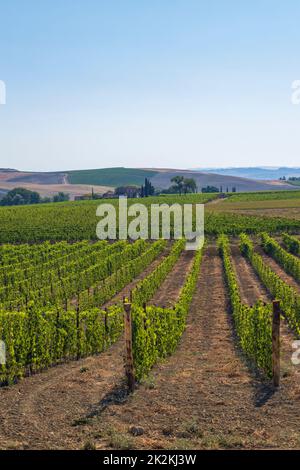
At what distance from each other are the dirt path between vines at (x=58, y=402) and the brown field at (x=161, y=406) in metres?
0.02

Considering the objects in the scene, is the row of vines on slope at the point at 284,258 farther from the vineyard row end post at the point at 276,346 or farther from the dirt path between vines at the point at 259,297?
the vineyard row end post at the point at 276,346

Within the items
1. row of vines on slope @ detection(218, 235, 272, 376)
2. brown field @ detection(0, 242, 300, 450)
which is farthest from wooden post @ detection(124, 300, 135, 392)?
row of vines on slope @ detection(218, 235, 272, 376)

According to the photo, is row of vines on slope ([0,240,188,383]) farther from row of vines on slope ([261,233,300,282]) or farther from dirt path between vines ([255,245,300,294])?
row of vines on slope ([261,233,300,282])

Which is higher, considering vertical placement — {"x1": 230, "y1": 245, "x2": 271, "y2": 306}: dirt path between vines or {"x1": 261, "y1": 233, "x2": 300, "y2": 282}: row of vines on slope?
{"x1": 261, "y1": 233, "x2": 300, "y2": 282}: row of vines on slope

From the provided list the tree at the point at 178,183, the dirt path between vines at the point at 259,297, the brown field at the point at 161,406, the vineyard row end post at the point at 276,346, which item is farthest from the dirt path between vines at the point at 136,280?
the tree at the point at 178,183

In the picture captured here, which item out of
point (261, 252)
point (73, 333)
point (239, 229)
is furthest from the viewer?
point (239, 229)

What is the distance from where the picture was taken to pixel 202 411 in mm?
11609

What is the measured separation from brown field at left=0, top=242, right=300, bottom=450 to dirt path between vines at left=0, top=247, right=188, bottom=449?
0.06 ft

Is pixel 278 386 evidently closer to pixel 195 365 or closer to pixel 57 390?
pixel 195 365

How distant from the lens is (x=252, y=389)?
13.1m

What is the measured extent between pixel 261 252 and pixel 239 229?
1150 centimetres

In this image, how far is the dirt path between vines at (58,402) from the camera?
10.3 metres

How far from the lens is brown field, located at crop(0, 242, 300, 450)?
33.2 ft
